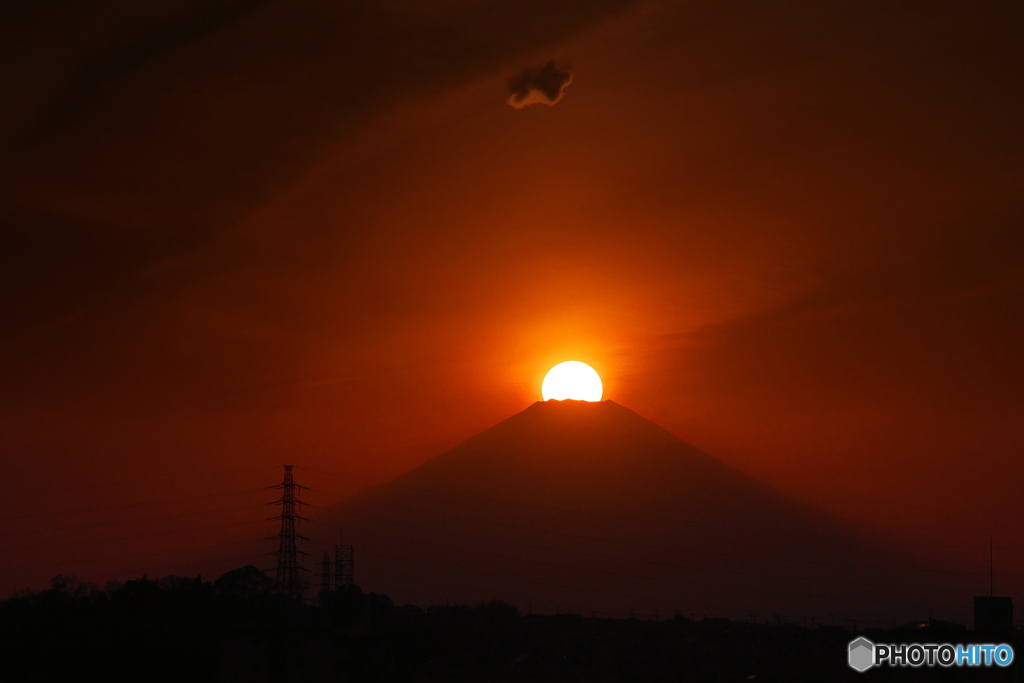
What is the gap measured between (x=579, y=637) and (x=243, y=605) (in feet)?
96.7

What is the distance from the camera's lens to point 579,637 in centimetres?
8144

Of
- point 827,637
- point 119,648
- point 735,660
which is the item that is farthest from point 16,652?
point 827,637

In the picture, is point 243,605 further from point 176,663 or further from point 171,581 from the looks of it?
point 171,581

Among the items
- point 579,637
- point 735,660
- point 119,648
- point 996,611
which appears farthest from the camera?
point 579,637

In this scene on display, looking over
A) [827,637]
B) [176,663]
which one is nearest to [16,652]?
[176,663]

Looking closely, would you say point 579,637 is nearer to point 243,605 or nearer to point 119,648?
point 243,605

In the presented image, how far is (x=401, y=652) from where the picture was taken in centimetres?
6662

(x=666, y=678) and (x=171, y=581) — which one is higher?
(x=171, y=581)

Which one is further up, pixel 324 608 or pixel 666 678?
pixel 324 608

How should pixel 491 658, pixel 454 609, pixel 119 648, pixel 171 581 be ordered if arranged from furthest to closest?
pixel 454 609, pixel 171 581, pixel 491 658, pixel 119 648

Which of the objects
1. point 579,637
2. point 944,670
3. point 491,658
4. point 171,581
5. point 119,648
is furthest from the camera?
point 171,581

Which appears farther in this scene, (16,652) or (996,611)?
(996,611)

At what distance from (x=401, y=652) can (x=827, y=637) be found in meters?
33.4

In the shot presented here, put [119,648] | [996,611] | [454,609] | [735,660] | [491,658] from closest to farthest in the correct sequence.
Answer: [119,648]
[996,611]
[735,660]
[491,658]
[454,609]
